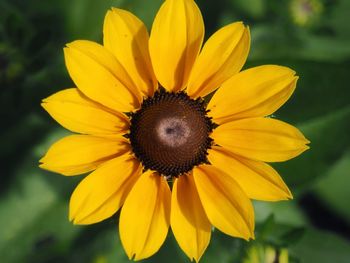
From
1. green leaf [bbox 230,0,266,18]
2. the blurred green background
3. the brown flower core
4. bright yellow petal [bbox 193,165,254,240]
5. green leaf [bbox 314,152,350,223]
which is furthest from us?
green leaf [bbox 314,152,350,223]

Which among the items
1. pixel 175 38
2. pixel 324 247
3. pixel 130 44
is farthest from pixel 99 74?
pixel 324 247

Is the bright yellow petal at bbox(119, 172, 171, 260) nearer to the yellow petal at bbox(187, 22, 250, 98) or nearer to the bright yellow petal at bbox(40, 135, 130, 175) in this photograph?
the bright yellow petal at bbox(40, 135, 130, 175)

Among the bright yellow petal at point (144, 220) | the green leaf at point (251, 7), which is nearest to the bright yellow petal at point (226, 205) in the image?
the bright yellow petal at point (144, 220)

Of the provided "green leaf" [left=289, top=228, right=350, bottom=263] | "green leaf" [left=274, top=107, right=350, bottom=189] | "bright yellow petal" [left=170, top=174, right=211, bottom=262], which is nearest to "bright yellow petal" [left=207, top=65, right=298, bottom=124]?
"bright yellow petal" [left=170, top=174, right=211, bottom=262]

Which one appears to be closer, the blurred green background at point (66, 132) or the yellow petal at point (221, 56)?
the yellow petal at point (221, 56)

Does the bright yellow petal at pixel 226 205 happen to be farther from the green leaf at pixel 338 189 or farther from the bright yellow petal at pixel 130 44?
the green leaf at pixel 338 189

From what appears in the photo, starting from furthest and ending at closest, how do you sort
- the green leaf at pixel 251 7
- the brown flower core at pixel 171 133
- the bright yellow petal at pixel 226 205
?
1. the green leaf at pixel 251 7
2. the brown flower core at pixel 171 133
3. the bright yellow petal at pixel 226 205

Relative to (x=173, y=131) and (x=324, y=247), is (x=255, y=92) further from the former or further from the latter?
(x=324, y=247)
